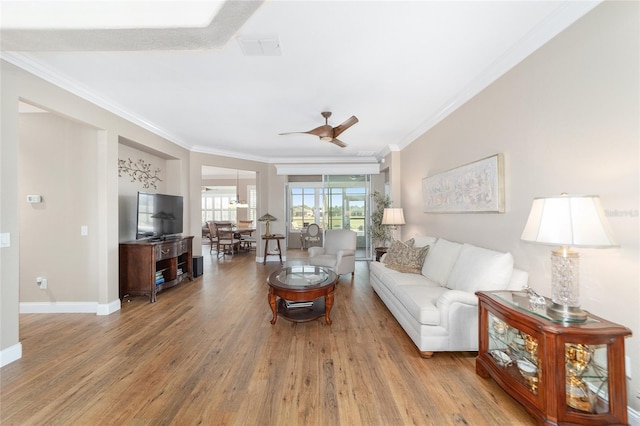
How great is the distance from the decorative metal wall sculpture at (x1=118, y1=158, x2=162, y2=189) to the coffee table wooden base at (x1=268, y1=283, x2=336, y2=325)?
10.3 ft

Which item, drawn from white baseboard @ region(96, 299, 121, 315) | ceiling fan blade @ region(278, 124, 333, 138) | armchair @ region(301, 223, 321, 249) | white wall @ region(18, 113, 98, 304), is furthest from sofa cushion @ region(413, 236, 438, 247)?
white wall @ region(18, 113, 98, 304)

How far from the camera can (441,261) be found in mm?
3004

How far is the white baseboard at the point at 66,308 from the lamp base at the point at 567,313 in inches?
177

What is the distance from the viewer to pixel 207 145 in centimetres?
538

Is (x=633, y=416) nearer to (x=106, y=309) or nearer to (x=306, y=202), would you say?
(x=106, y=309)

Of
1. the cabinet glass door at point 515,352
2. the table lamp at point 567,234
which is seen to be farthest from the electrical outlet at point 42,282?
the table lamp at point 567,234

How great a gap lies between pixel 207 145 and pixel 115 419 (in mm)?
4789

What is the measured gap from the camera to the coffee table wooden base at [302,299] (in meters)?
2.78

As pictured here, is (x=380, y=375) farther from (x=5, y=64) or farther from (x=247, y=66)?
(x=5, y=64)

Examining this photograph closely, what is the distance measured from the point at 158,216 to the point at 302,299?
2.98 meters

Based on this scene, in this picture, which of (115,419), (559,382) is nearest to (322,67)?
(559,382)

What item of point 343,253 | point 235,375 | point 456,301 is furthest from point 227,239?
point 456,301

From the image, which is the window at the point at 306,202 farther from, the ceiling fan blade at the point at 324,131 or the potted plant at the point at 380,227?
the ceiling fan blade at the point at 324,131

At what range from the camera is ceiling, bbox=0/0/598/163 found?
1.74 meters
